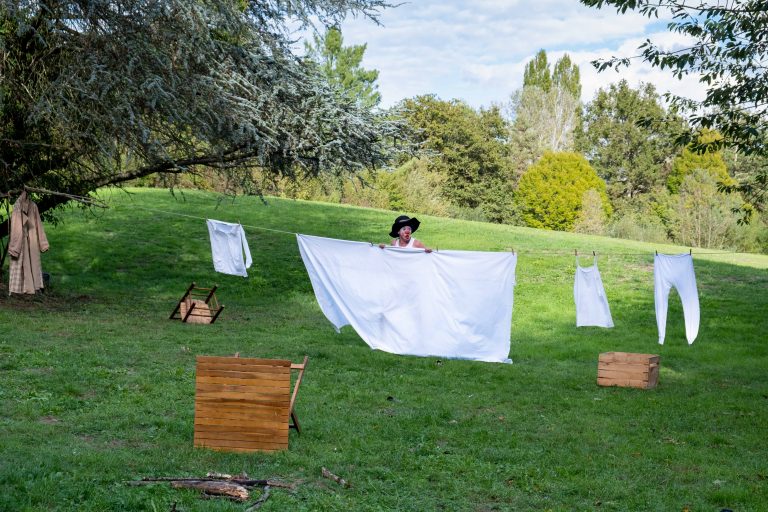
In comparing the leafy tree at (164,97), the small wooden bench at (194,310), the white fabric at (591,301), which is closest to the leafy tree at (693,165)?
the leafy tree at (164,97)

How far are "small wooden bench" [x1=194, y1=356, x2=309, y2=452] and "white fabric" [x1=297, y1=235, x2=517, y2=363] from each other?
3701 mm

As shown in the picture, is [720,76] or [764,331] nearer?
[720,76]

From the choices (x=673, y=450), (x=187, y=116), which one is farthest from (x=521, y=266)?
(x=673, y=450)

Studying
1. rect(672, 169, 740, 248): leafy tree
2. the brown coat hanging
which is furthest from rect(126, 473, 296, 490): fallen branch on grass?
rect(672, 169, 740, 248): leafy tree

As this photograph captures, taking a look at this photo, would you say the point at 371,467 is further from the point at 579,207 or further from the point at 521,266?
the point at 579,207

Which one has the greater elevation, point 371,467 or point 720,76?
point 720,76

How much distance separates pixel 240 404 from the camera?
6660 mm

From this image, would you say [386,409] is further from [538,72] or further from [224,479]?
[538,72]

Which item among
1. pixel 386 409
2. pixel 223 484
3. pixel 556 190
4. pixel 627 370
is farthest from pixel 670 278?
pixel 556 190

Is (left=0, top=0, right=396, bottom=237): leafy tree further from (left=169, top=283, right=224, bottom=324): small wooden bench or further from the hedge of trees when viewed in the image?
the hedge of trees

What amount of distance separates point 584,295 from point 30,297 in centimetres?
1042

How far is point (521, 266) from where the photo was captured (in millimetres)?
23156

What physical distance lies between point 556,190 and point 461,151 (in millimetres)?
6135

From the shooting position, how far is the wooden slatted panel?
6.62m
